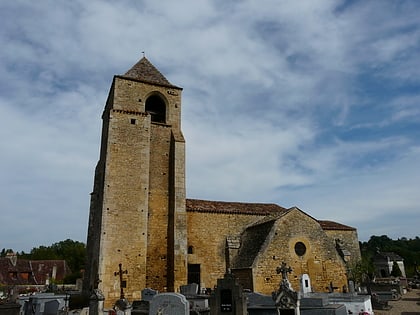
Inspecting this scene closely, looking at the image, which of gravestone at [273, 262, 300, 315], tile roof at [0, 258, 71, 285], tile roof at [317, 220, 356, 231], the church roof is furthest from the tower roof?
tile roof at [0, 258, 71, 285]

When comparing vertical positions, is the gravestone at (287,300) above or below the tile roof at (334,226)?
below

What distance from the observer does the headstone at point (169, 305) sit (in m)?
9.28

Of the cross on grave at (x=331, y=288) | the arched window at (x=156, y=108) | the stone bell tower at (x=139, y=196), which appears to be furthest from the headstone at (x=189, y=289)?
the arched window at (x=156, y=108)

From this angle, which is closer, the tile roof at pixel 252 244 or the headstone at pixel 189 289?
the headstone at pixel 189 289

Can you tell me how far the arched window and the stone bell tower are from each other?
65mm

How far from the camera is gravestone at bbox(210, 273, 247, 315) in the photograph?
9.69m

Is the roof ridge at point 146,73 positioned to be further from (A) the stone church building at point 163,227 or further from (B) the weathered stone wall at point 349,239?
(B) the weathered stone wall at point 349,239

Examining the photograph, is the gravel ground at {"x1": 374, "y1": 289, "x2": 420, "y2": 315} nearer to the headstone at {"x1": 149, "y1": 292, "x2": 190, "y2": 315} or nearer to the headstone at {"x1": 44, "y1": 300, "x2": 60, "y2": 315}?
the headstone at {"x1": 149, "y1": 292, "x2": 190, "y2": 315}

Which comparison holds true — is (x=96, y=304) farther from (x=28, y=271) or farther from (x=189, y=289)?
(x=28, y=271)

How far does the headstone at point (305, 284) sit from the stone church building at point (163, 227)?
639mm

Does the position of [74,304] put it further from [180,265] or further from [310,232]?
[310,232]

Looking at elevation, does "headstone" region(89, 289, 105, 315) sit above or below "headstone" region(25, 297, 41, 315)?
above

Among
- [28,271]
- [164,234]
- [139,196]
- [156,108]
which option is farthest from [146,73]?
[28,271]

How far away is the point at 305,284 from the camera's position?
15.9 meters
